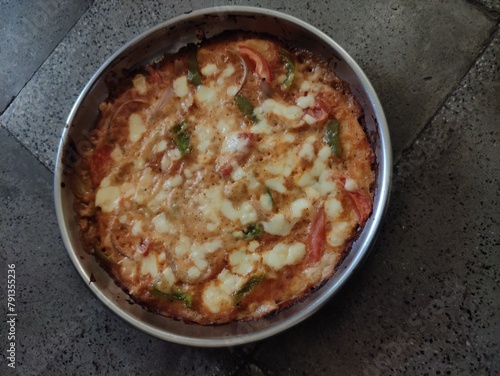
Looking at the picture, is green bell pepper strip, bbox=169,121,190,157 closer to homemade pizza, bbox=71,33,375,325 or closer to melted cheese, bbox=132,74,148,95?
homemade pizza, bbox=71,33,375,325

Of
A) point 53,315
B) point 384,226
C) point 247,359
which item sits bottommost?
point 247,359

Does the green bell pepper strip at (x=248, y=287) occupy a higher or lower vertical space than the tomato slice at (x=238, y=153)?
lower

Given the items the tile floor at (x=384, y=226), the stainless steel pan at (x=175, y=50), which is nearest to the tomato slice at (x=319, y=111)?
the stainless steel pan at (x=175, y=50)

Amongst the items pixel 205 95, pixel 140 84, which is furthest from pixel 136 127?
pixel 205 95

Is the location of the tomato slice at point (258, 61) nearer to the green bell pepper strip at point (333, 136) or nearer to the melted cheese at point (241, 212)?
the green bell pepper strip at point (333, 136)

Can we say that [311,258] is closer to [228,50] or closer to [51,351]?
[228,50]

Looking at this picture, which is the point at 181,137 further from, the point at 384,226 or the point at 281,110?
the point at 384,226

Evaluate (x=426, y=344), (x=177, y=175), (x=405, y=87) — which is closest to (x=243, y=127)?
(x=177, y=175)
